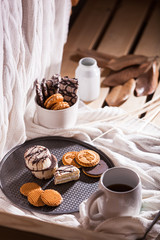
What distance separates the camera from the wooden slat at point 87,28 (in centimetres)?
142

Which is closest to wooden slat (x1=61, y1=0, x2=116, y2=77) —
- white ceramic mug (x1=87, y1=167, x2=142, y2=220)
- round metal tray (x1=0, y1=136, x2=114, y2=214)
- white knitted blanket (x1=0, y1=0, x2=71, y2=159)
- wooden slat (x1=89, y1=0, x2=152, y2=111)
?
wooden slat (x1=89, y1=0, x2=152, y2=111)

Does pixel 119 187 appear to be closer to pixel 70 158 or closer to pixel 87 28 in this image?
pixel 70 158

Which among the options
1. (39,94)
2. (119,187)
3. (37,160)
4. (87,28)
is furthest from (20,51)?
(87,28)

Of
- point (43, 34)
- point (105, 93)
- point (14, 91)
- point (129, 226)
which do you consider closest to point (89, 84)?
point (105, 93)

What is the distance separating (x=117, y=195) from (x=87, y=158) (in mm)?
231

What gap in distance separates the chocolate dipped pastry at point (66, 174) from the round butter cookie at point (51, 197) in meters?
0.04

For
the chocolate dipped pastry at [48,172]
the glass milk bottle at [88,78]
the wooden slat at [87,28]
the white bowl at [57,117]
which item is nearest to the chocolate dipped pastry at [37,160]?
the chocolate dipped pastry at [48,172]

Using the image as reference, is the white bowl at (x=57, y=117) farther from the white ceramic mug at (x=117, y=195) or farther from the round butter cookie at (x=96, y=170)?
the white ceramic mug at (x=117, y=195)

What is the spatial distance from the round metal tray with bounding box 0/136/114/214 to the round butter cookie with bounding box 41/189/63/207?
0.04 feet

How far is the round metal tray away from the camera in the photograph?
2.82ft

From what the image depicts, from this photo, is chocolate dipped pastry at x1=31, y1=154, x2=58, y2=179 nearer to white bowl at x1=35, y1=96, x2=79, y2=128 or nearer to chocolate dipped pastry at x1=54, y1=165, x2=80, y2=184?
chocolate dipped pastry at x1=54, y1=165, x2=80, y2=184

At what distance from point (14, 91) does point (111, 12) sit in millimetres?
937

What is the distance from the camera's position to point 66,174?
35.3 inches

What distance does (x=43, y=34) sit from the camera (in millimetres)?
1077
